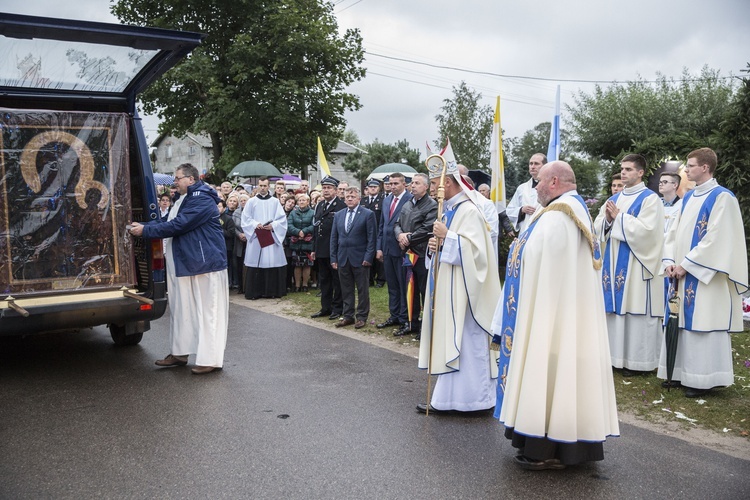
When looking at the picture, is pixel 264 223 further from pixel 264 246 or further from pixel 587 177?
pixel 587 177

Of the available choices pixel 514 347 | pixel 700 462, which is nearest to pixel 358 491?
pixel 514 347

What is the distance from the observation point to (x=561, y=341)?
4.09 metres

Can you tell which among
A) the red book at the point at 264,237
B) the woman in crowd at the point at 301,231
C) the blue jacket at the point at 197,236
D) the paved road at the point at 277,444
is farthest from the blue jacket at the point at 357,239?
the blue jacket at the point at 197,236

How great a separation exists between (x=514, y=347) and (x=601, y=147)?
18609 millimetres

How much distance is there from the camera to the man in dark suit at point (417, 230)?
7812mm

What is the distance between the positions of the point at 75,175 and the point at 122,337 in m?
2.30

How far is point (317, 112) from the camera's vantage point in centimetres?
2816

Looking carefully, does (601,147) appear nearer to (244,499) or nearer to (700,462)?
(700,462)

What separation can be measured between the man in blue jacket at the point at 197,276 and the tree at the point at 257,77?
64.5 feet

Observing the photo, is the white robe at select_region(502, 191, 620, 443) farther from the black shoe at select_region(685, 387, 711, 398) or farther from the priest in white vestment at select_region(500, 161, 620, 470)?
the black shoe at select_region(685, 387, 711, 398)

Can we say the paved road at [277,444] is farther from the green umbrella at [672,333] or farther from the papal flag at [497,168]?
the papal flag at [497,168]

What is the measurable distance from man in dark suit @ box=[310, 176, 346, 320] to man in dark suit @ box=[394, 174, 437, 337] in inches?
64.3

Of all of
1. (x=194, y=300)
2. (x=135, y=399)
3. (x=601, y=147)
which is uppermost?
(x=601, y=147)

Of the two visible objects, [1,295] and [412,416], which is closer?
[412,416]
